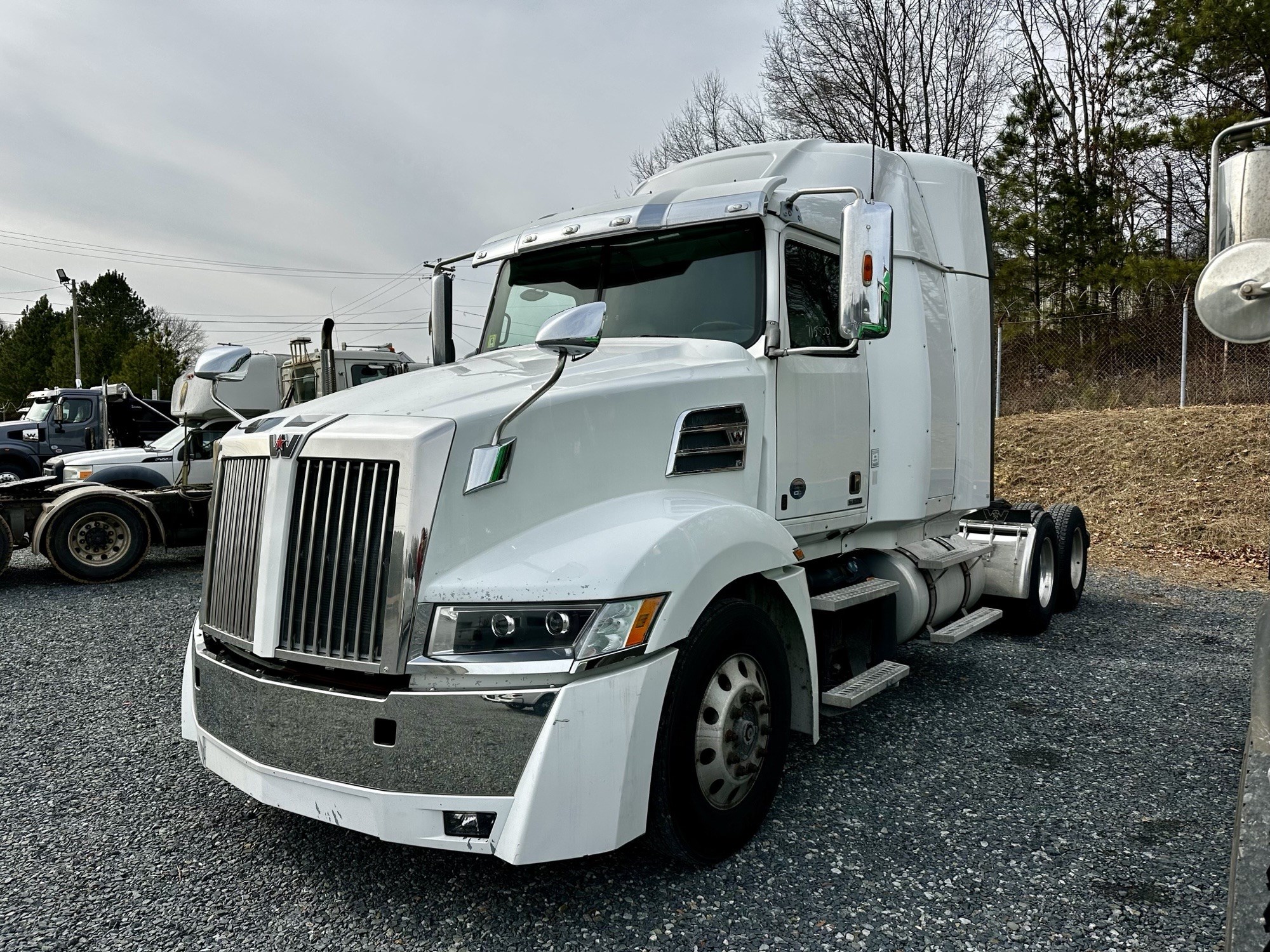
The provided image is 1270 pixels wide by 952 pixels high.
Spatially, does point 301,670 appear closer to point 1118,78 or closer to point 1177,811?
point 1177,811

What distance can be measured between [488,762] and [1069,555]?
665 centimetres

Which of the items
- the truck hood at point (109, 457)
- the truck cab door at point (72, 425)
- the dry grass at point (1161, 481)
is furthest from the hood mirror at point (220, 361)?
the truck cab door at point (72, 425)

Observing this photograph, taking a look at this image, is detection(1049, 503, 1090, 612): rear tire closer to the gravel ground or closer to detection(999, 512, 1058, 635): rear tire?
detection(999, 512, 1058, 635): rear tire

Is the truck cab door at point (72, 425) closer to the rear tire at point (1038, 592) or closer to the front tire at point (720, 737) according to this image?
the rear tire at point (1038, 592)

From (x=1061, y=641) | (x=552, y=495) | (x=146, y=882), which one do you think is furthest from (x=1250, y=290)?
(x=1061, y=641)

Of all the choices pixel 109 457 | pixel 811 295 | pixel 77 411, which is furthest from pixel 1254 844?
pixel 77 411

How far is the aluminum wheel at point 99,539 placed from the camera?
953cm

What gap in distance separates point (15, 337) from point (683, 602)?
250 feet

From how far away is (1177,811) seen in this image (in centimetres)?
384

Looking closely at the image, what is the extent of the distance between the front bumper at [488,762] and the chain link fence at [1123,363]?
14.7 meters

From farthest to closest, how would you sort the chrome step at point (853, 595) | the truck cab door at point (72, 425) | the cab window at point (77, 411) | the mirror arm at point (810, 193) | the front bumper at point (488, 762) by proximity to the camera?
1. the cab window at point (77, 411)
2. the truck cab door at point (72, 425)
3. the chrome step at point (853, 595)
4. the mirror arm at point (810, 193)
5. the front bumper at point (488, 762)

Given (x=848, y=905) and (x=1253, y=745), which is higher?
(x=1253, y=745)

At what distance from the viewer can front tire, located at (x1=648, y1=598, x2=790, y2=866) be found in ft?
9.98

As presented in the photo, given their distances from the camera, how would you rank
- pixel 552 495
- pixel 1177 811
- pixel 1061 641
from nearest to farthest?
pixel 552 495
pixel 1177 811
pixel 1061 641
